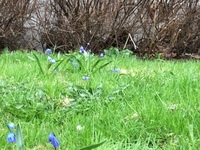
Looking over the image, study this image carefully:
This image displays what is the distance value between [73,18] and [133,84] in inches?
145

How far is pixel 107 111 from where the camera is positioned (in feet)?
8.64

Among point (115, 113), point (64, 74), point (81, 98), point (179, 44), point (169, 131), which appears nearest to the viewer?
point (169, 131)

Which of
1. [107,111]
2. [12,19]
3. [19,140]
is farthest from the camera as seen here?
[12,19]

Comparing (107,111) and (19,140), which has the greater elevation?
(19,140)

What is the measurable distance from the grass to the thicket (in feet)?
10.7

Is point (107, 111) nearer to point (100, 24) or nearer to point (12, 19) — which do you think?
point (100, 24)

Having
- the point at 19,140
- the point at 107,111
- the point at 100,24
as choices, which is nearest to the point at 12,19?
the point at 100,24

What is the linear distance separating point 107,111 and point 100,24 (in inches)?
173

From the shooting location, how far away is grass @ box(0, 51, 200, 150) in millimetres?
2252

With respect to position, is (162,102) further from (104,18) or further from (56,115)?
(104,18)

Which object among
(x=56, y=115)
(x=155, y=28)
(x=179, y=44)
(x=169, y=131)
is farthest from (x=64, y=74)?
(x=179, y=44)

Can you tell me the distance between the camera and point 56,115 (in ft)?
8.73

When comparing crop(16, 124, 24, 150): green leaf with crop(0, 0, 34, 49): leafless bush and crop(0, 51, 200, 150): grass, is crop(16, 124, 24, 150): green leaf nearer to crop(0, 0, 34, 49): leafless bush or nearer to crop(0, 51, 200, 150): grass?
crop(0, 51, 200, 150): grass

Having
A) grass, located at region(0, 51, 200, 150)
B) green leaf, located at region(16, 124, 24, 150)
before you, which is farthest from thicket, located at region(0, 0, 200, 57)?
green leaf, located at region(16, 124, 24, 150)
